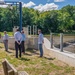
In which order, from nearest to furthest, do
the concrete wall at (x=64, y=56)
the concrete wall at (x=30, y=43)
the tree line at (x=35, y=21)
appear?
the concrete wall at (x=64, y=56) → the concrete wall at (x=30, y=43) → the tree line at (x=35, y=21)

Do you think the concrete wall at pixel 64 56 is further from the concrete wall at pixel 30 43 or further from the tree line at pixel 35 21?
the tree line at pixel 35 21

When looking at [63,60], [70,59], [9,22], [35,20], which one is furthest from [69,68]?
[35,20]

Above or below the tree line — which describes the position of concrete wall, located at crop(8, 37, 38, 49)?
below

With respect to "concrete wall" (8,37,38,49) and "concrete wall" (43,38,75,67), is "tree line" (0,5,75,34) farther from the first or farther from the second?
"concrete wall" (43,38,75,67)

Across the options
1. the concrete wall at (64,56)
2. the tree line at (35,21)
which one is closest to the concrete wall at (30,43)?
the concrete wall at (64,56)

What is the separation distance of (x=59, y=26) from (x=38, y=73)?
166 ft

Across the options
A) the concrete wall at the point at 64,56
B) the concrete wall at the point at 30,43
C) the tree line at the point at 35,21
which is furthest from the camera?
the tree line at the point at 35,21

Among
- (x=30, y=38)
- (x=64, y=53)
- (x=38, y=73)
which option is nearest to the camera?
(x=38, y=73)

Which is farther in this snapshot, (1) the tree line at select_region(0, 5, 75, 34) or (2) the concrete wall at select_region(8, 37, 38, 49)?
(1) the tree line at select_region(0, 5, 75, 34)

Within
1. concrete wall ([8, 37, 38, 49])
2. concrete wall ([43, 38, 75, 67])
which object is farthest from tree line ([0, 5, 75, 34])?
concrete wall ([43, 38, 75, 67])

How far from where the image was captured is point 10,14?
5434 cm

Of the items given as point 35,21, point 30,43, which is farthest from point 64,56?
point 35,21

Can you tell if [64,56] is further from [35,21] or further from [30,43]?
[35,21]

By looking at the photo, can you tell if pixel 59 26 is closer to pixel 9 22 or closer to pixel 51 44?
pixel 9 22
